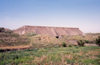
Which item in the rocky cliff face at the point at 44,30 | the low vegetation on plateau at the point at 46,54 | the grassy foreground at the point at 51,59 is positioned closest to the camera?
the grassy foreground at the point at 51,59

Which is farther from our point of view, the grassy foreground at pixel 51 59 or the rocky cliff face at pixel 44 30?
the rocky cliff face at pixel 44 30

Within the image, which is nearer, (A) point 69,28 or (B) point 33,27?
(B) point 33,27

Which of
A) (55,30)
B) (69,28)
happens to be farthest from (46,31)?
(69,28)

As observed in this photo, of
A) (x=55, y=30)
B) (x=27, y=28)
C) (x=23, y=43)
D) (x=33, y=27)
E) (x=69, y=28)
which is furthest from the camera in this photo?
(x=69, y=28)

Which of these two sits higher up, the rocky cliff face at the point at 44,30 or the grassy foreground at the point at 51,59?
the rocky cliff face at the point at 44,30

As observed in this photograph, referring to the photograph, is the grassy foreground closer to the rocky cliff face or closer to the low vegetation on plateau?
the low vegetation on plateau

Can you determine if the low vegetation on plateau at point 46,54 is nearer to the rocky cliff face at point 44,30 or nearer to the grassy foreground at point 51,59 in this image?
the grassy foreground at point 51,59

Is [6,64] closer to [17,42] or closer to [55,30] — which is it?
[17,42]

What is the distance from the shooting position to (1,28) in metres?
37.1

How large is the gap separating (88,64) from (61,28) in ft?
173

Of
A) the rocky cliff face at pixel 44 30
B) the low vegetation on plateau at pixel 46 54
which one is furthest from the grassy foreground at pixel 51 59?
the rocky cliff face at pixel 44 30

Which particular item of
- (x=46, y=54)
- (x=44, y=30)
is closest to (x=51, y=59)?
(x=46, y=54)

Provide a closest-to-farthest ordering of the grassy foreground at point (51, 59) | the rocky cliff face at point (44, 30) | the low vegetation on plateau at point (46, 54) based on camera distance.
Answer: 1. the grassy foreground at point (51, 59)
2. the low vegetation on plateau at point (46, 54)
3. the rocky cliff face at point (44, 30)

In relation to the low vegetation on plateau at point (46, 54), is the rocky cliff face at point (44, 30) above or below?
above
